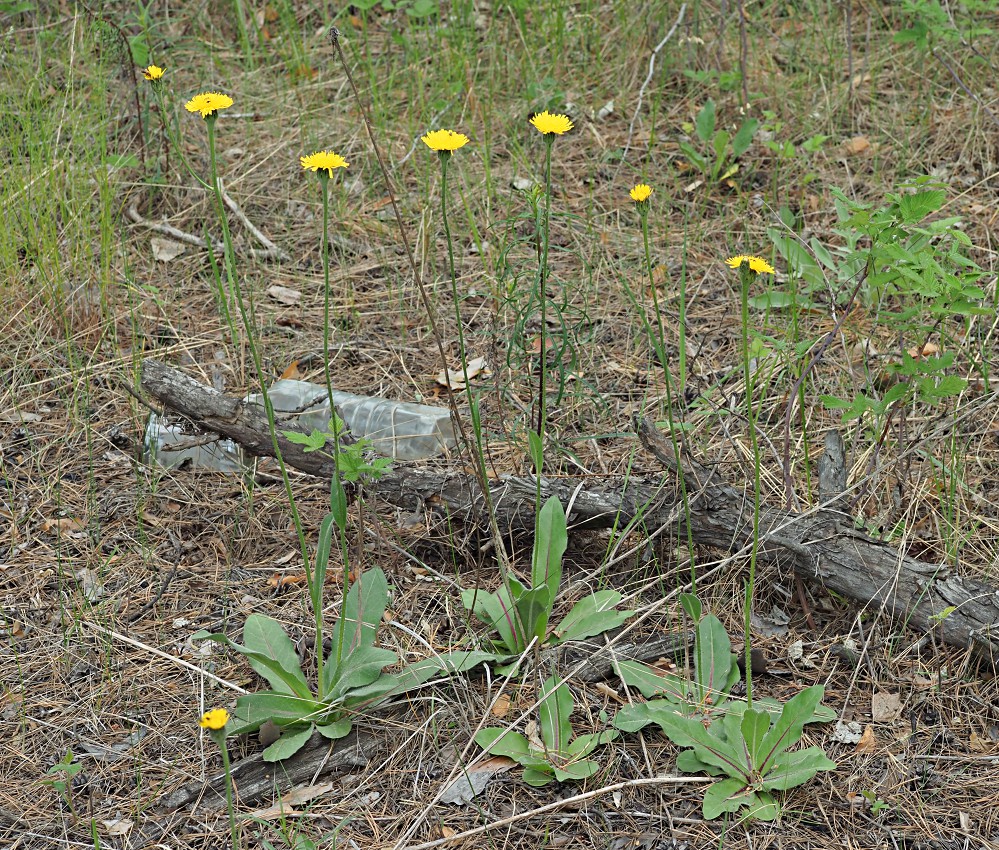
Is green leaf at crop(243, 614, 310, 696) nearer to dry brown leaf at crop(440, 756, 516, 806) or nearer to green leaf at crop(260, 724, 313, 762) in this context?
green leaf at crop(260, 724, 313, 762)

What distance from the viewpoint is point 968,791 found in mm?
2045

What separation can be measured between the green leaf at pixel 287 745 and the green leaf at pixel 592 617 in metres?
0.64

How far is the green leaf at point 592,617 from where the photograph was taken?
2.34 meters

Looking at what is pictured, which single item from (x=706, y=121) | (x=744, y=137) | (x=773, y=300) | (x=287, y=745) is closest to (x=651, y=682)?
(x=287, y=745)

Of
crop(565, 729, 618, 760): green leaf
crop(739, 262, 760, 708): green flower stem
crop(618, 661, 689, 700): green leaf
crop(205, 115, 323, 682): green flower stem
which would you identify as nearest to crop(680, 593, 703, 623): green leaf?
crop(739, 262, 760, 708): green flower stem

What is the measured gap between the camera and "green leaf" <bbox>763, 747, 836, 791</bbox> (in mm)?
1983

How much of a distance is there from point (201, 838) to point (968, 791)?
1.64m

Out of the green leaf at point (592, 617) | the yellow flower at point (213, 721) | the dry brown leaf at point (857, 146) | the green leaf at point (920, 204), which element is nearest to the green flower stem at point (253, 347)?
the yellow flower at point (213, 721)

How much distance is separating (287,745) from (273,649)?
251 mm

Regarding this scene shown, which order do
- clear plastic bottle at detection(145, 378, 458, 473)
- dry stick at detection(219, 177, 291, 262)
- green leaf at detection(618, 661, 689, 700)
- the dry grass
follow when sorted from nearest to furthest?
the dry grass < green leaf at detection(618, 661, 689, 700) < clear plastic bottle at detection(145, 378, 458, 473) < dry stick at detection(219, 177, 291, 262)

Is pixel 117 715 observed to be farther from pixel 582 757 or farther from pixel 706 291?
pixel 706 291

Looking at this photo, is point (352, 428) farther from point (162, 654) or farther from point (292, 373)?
point (162, 654)

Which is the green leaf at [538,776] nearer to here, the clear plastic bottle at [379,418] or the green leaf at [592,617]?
the green leaf at [592,617]

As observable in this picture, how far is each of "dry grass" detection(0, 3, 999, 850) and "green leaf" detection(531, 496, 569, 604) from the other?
25 centimetres
